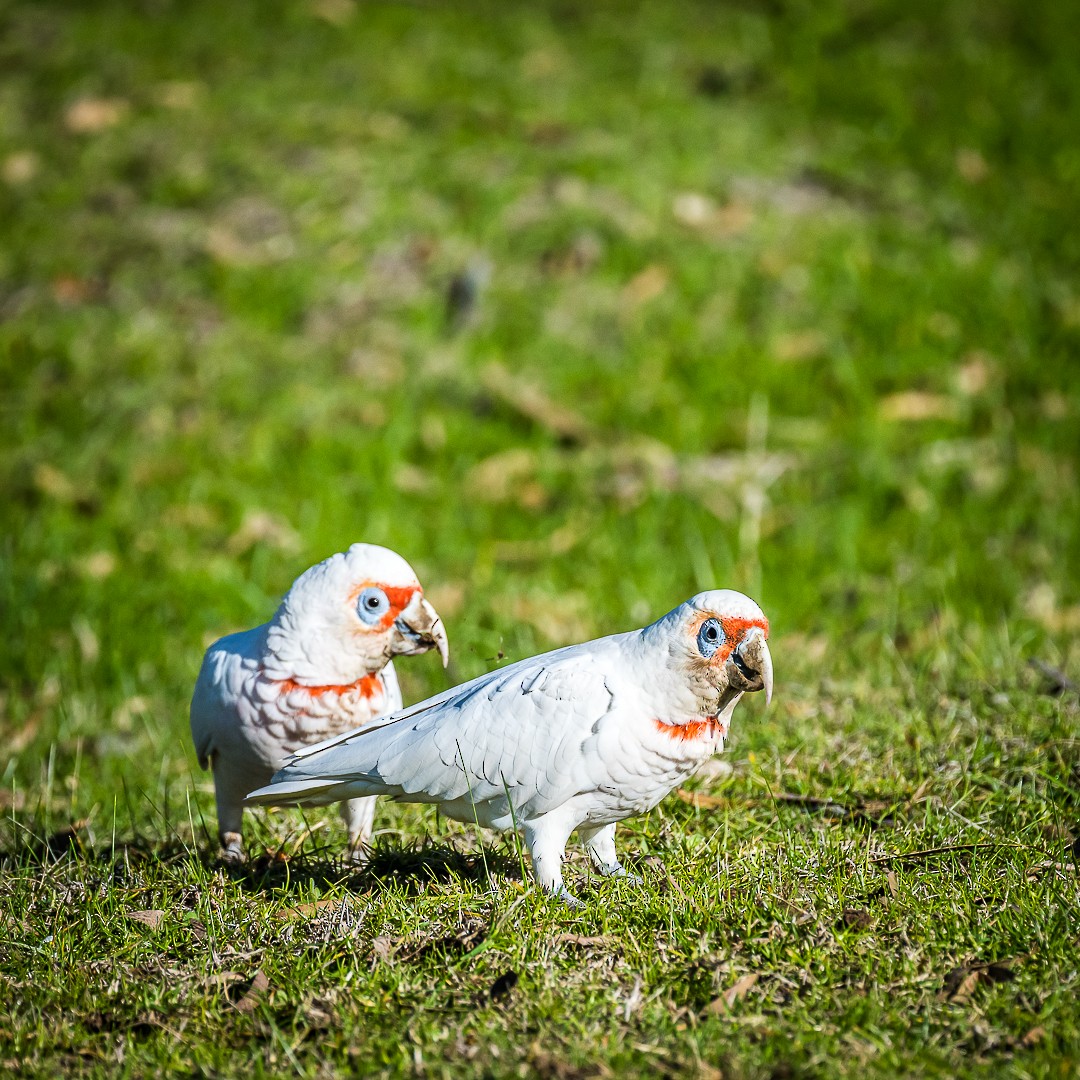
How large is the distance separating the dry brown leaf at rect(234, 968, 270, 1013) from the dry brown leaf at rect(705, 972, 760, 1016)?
3.29ft

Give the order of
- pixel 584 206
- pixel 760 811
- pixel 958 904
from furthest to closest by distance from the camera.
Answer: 1. pixel 584 206
2. pixel 760 811
3. pixel 958 904

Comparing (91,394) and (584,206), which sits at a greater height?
(584,206)

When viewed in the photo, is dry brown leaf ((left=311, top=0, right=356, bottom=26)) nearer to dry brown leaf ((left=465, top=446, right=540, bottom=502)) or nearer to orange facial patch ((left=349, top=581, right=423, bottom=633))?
dry brown leaf ((left=465, top=446, right=540, bottom=502))

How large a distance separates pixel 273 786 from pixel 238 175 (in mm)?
6043

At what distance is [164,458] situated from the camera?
6.65 m

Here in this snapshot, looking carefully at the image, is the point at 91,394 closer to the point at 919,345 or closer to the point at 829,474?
the point at 829,474

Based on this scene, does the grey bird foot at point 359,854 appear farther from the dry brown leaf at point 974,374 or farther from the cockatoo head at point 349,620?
the dry brown leaf at point 974,374

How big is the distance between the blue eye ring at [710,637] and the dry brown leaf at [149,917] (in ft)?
4.99

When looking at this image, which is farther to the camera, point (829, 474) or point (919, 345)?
point (919, 345)

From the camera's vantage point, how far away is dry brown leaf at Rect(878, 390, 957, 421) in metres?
6.85

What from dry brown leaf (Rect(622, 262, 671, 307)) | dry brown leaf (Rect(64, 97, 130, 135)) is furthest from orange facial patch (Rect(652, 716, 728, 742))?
dry brown leaf (Rect(64, 97, 130, 135))

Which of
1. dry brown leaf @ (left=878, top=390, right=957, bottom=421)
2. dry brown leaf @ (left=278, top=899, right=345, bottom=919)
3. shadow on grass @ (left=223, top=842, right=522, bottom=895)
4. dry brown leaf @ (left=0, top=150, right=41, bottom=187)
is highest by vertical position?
dry brown leaf @ (left=0, top=150, right=41, bottom=187)

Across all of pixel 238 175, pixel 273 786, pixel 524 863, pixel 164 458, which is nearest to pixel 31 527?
pixel 164 458

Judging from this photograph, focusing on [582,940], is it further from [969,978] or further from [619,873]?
→ [969,978]
